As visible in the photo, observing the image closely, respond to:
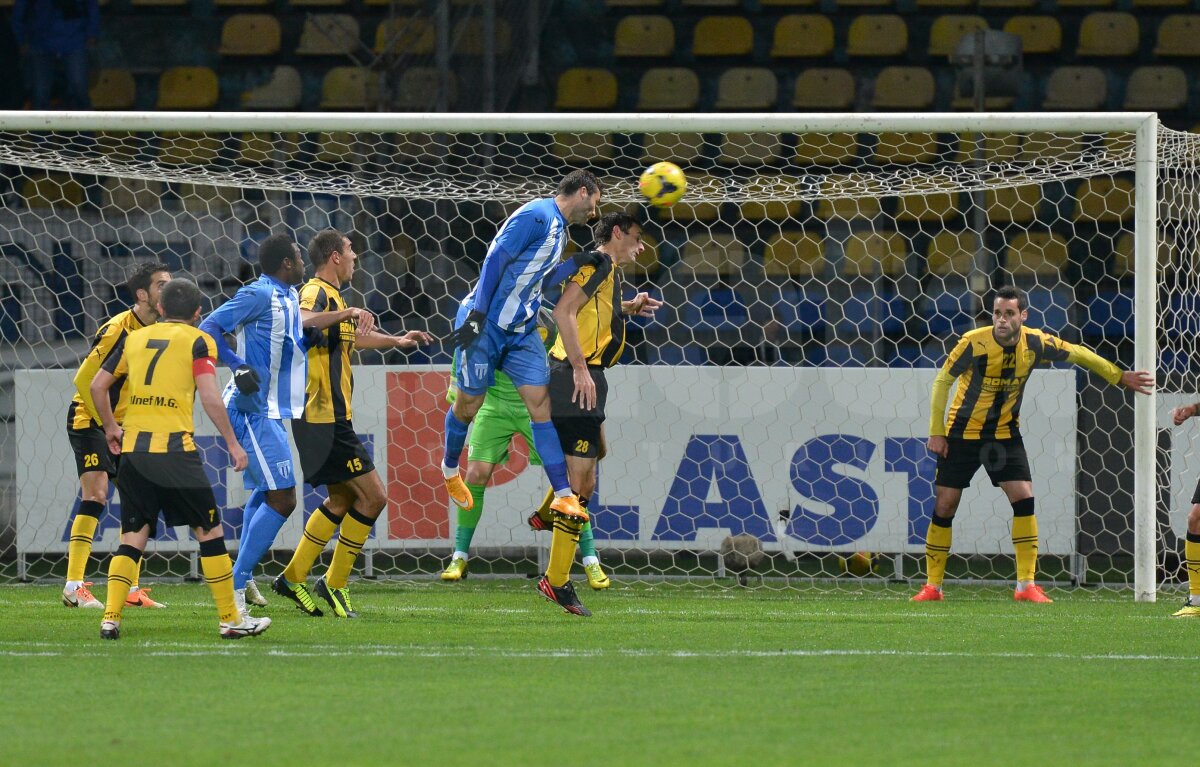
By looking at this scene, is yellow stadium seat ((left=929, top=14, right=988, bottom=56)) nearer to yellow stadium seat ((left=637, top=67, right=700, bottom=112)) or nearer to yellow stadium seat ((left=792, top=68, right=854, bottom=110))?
yellow stadium seat ((left=792, top=68, right=854, bottom=110))

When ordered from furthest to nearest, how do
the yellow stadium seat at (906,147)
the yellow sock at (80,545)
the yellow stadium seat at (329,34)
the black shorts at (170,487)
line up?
the yellow stadium seat at (329,34) → the yellow stadium seat at (906,147) → the yellow sock at (80,545) → the black shorts at (170,487)

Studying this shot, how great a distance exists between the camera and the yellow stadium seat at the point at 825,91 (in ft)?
47.7

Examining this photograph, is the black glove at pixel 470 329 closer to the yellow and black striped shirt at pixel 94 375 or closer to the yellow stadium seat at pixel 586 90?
the yellow and black striped shirt at pixel 94 375

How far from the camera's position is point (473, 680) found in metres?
5.44

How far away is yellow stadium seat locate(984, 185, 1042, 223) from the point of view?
42.2 feet

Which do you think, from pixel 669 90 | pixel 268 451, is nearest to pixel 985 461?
pixel 268 451

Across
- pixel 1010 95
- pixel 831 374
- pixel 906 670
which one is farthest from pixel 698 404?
pixel 1010 95

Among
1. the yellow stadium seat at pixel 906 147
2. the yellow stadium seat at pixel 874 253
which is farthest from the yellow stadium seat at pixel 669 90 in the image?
the yellow stadium seat at pixel 874 253

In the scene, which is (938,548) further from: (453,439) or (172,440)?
(172,440)

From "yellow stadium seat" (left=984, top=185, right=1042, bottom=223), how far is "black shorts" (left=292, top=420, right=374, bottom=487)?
7.04m

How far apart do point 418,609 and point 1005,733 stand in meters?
3.96

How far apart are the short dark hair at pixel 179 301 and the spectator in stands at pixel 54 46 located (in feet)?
27.3

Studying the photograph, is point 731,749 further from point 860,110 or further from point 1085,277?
point 860,110

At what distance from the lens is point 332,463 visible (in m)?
7.34
